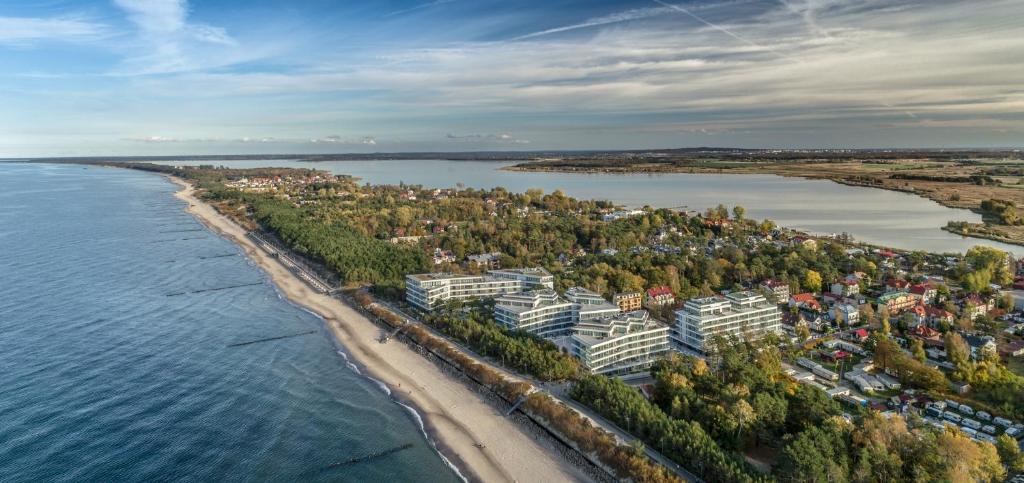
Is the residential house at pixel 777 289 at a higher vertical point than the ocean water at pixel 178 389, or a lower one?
higher

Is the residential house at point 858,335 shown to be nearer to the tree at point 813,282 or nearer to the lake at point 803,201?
the tree at point 813,282

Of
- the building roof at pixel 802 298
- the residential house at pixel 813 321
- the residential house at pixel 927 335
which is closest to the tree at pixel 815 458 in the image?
the residential house at pixel 813 321

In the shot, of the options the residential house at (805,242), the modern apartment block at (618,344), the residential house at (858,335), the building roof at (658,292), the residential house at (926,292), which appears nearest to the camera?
the modern apartment block at (618,344)

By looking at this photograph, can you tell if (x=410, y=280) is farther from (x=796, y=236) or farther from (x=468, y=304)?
(x=796, y=236)

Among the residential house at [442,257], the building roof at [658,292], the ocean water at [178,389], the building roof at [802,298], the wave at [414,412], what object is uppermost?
the building roof at [658,292]

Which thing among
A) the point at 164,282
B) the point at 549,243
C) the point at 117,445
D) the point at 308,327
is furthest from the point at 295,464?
the point at 549,243

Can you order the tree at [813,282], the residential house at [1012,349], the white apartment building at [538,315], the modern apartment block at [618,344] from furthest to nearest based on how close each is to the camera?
the tree at [813,282] < the white apartment building at [538,315] < the residential house at [1012,349] < the modern apartment block at [618,344]

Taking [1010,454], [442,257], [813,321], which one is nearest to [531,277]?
[442,257]

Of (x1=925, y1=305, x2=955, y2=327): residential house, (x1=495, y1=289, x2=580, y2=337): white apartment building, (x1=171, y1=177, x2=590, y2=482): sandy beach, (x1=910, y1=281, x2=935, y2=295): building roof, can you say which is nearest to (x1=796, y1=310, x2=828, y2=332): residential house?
(x1=925, y1=305, x2=955, y2=327): residential house

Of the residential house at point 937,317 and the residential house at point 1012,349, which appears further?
the residential house at point 937,317
